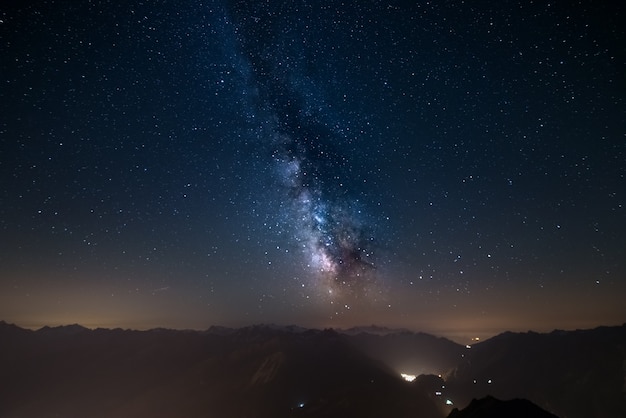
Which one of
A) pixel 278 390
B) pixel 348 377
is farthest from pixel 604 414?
pixel 278 390

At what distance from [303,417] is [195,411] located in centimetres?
8688

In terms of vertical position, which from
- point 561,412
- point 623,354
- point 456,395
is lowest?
point 561,412

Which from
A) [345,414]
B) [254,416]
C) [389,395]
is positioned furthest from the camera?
[254,416]

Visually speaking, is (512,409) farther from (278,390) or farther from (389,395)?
(278,390)

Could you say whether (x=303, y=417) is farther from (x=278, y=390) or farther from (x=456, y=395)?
(x=456, y=395)

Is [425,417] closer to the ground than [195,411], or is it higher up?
higher up

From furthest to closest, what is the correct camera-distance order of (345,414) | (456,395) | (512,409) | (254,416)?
1. (456,395)
2. (254,416)
3. (345,414)
4. (512,409)

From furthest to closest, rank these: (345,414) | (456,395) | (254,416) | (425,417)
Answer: (456,395) < (254,416) < (345,414) < (425,417)

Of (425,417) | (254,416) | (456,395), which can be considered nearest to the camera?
(425,417)

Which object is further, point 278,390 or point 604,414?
point 278,390

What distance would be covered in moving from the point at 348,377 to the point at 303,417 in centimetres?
5311

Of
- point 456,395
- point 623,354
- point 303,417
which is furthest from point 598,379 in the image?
point 303,417

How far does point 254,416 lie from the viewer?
6845 inches

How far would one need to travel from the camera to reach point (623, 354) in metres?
197
